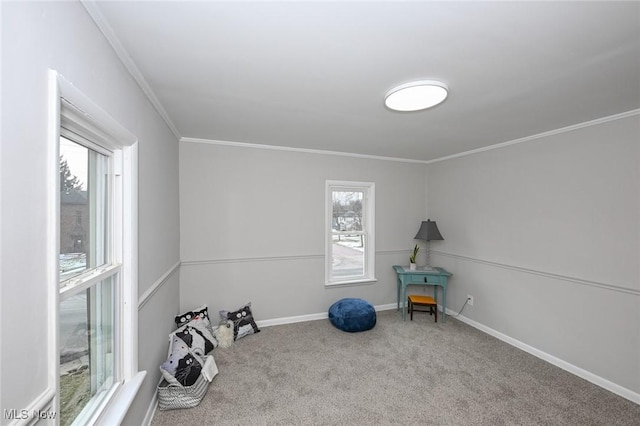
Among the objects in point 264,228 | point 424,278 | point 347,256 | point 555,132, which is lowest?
point 424,278

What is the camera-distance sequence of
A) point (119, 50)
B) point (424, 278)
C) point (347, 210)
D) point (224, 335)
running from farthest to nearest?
point (347, 210), point (424, 278), point (224, 335), point (119, 50)

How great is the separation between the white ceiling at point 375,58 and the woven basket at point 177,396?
7.23ft

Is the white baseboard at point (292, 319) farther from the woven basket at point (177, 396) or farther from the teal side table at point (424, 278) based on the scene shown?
the woven basket at point (177, 396)

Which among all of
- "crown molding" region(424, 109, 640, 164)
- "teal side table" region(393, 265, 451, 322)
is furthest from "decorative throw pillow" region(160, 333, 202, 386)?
"crown molding" region(424, 109, 640, 164)

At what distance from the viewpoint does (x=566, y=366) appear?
247cm

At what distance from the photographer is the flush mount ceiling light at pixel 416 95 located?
1702 millimetres

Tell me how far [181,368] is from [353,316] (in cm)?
191

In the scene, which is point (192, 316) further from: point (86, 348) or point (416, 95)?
point (416, 95)

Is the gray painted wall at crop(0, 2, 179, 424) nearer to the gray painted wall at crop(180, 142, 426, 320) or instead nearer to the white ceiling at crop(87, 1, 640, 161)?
the white ceiling at crop(87, 1, 640, 161)

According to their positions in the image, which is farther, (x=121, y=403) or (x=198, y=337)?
(x=198, y=337)

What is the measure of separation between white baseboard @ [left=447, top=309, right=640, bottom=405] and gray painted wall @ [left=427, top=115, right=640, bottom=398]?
0.03 m

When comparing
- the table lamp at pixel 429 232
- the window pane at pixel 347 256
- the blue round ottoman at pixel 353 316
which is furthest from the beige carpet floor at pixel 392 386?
the table lamp at pixel 429 232

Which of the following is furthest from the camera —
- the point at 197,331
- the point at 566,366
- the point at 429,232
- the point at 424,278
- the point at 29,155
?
the point at 429,232

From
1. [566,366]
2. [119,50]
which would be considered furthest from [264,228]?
[566,366]
